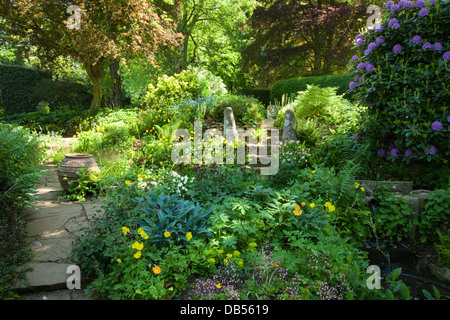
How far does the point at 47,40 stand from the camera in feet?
30.3

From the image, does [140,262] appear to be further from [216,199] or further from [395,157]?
[395,157]

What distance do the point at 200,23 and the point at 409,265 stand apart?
624 inches

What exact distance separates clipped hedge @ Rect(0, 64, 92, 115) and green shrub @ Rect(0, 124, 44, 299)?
10.3 meters

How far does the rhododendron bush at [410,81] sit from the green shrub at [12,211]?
449 centimetres

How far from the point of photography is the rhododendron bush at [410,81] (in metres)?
3.69

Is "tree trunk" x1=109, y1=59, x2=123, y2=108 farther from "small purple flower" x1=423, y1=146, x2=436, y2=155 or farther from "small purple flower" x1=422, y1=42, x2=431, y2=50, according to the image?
"small purple flower" x1=423, y1=146, x2=436, y2=155

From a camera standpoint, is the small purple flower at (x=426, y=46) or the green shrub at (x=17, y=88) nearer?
the small purple flower at (x=426, y=46)

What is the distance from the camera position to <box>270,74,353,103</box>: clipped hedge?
9822mm

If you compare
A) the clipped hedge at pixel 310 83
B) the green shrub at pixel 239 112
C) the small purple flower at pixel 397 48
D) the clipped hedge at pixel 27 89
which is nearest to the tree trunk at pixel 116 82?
the clipped hedge at pixel 27 89

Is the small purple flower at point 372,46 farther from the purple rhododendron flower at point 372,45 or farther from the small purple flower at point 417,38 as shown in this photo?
the small purple flower at point 417,38

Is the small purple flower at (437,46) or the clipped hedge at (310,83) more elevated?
the clipped hedge at (310,83)

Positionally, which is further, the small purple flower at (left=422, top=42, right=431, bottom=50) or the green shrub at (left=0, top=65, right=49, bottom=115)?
the green shrub at (left=0, top=65, right=49, bottom=115)

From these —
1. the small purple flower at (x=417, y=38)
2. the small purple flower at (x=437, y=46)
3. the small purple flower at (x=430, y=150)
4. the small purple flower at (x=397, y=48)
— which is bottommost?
the small purple flower at (x=430, y=150)

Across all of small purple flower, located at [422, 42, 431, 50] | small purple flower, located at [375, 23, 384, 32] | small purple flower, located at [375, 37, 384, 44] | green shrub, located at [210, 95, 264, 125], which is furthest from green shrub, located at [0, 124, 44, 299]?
small purple flower, located at [422, 42, 431, 50]
